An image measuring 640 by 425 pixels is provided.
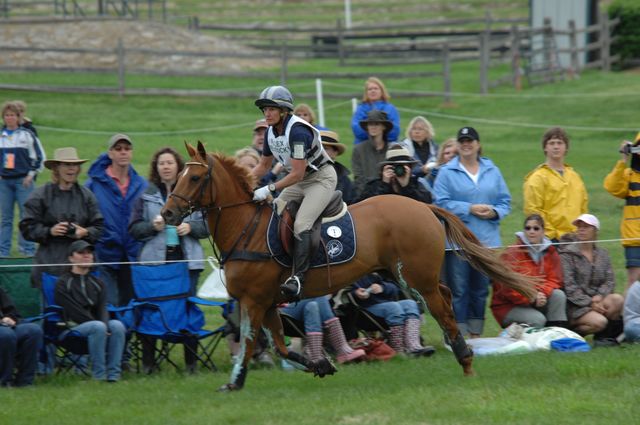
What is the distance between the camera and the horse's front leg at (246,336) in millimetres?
9539

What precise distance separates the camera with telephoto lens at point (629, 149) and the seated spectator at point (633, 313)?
4.67 ft

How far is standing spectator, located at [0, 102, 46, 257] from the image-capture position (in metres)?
15.1

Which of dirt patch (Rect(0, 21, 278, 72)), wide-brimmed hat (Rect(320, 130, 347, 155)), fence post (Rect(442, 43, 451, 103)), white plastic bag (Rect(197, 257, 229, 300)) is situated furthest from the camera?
dirt patch (Rect(0, 21, 278, 72))

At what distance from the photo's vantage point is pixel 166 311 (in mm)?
10641

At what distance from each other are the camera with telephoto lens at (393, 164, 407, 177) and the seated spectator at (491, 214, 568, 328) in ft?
4.53

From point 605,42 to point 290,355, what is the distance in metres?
25.6

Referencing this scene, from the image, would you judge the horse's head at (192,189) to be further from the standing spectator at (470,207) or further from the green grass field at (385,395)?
the standing spectator at (470,207)

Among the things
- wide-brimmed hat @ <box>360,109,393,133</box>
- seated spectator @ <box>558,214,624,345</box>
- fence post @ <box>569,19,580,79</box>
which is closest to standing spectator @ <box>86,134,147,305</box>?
wide-brimmed hat @ <box>360,109,393,133</box>

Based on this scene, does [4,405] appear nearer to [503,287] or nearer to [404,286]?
[404,286]

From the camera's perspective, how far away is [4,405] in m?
9.02

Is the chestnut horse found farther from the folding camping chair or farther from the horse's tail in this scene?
the folding camping chair

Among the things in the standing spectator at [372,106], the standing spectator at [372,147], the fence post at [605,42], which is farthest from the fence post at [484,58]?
the standing spectator at [372,147]

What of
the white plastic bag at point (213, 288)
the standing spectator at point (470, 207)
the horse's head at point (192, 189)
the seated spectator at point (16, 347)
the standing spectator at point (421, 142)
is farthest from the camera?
the standing spectator at point (421, 142)

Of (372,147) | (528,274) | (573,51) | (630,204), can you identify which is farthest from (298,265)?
(573,51)
